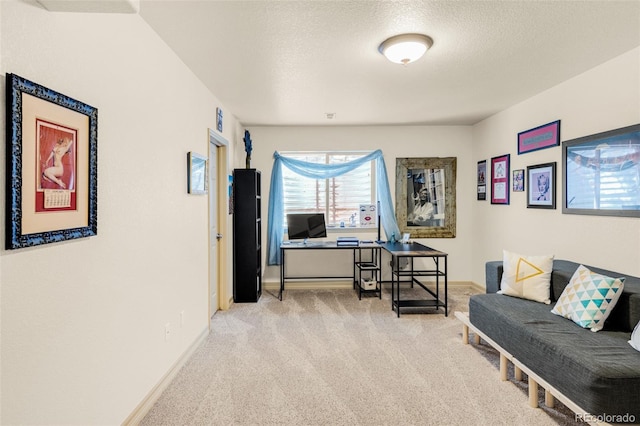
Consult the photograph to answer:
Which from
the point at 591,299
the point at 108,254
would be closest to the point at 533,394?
the point at 591,299

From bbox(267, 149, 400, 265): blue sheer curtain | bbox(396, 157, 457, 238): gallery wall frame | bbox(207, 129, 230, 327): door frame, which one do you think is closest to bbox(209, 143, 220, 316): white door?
bbox(207, 129, 230, 327): door frame

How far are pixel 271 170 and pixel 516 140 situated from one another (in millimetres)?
3369

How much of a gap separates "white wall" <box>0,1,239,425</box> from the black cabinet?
159 centimetres

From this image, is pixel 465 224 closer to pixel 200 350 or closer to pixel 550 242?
pixel 550 242

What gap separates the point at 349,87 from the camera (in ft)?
12.0

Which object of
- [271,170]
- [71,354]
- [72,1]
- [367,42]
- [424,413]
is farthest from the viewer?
[271,170]

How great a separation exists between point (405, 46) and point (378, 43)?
0.21m

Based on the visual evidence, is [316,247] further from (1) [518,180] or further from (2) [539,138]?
(2) [539,138]

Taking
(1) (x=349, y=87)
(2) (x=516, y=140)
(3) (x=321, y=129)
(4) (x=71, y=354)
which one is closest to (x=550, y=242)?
(2) (x=516, y=140)

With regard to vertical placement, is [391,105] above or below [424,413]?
above

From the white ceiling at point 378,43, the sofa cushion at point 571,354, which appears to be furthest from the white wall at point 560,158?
the sofa cushion at point 571,354

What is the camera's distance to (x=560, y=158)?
3625 millimetres

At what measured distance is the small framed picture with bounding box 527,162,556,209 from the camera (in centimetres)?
371

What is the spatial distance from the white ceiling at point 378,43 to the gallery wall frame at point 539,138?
0.40 m
